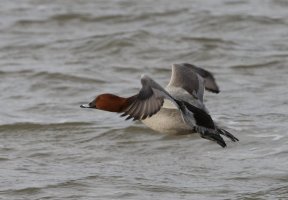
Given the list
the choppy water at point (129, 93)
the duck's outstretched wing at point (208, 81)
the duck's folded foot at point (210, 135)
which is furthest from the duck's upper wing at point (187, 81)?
the choppy water at point (129, 93)

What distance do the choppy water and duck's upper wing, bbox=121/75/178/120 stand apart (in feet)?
3.06

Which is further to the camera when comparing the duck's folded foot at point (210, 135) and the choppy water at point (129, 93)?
the choppy water at point (129, 93)

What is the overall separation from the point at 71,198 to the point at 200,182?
4.08 ft

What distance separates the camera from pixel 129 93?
1262 cm

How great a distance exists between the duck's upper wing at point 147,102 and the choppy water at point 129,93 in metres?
0.93

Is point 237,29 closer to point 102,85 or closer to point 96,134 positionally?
point 102,85

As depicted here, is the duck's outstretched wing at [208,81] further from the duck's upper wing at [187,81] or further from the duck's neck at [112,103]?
the duck's neck at [112,103]

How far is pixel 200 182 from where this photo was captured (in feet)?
28.7

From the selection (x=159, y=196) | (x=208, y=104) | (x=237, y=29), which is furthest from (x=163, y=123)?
(x=237, y=29)

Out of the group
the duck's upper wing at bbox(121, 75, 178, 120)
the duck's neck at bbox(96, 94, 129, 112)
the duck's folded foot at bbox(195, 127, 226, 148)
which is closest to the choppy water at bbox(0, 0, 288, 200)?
the duck's folded foot at bbox(195, 127, 226, 148)

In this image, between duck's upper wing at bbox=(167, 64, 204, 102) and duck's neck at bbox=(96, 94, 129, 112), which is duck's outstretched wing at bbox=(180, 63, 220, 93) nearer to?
duck's upper wing at bbox=(167, 64, 204, 102)

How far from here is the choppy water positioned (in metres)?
8.83

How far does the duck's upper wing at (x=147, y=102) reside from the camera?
7758 millimetres

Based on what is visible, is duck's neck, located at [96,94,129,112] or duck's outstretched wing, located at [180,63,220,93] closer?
duck's neck, located at [96,94,129,112]
